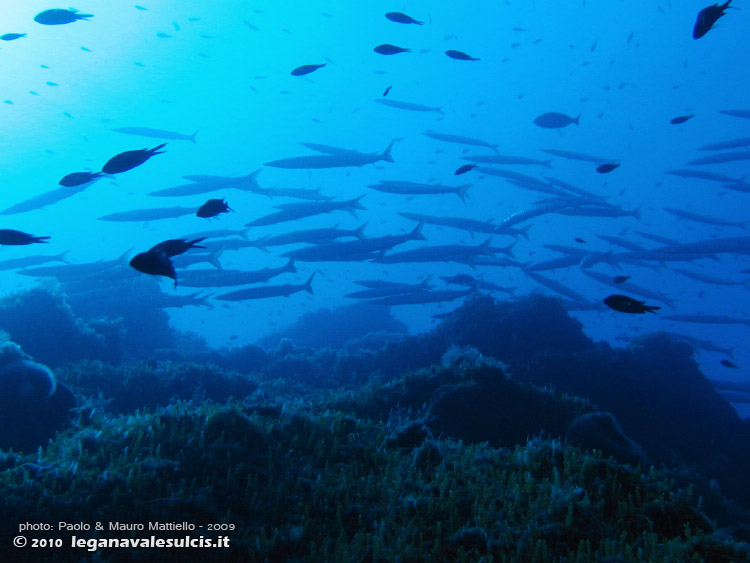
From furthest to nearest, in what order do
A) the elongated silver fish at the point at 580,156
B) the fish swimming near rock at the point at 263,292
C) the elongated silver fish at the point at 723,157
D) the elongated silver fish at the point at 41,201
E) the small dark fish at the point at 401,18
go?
the elongated silver fish at the point at 580,156, the elongated silver fish at the point at 723,157, the elongated silver fish at the point at 41,201, the fish swimming near rock at the point at 263,292, the small dark fish at the point at 401,18

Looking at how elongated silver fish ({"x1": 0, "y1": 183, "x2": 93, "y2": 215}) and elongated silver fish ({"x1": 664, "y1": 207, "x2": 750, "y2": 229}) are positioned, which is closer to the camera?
elongated silver fish ({"x1": 0, "y1": 183, "x2": 93, "y2": 215})

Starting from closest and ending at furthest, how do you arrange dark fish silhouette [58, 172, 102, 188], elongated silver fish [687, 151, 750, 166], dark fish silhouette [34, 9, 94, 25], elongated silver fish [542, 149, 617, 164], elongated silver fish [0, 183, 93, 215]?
dark fish silhouette [58, 172, 102, 188], dark fish silhouette [34, 9, 94, 25], elongated silver fish [0, 183, 93, 215], elongated silver fish [687, 151, 750, 166], elongated silver fish [542, 149, 617, 164]

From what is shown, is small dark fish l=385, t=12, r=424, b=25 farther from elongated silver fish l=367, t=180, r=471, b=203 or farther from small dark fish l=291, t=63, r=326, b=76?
elongated silver fish l=367, t=180, r=471, b=203

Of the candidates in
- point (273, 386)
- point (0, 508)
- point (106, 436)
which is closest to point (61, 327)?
point (273, 386)

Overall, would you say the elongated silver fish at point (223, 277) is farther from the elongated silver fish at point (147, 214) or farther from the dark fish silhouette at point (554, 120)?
the dark fish silhouette at point (554, 120)

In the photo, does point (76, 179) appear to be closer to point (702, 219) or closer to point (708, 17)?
point (708, 17)

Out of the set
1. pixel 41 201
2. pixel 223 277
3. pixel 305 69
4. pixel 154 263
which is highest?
pixel 305 69

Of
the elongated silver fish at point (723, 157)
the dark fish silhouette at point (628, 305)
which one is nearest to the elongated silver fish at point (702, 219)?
the elongated silver fish at point (723, 157)

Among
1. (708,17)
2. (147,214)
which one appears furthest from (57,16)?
(147,214)

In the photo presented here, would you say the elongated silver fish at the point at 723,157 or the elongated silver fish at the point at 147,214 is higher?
the elongated silver fish at the point at 723,157

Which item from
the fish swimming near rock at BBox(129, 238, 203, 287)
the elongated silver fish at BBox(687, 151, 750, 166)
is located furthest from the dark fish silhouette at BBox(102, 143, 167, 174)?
the elongated silver fish at BBox(687, 151, 750, 166)

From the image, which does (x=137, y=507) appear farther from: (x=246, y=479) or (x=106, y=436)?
(x=106, y=436)

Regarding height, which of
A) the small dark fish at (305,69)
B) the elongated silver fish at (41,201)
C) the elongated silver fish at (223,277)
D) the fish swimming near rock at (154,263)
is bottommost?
the elongated silver fish at (223,277)

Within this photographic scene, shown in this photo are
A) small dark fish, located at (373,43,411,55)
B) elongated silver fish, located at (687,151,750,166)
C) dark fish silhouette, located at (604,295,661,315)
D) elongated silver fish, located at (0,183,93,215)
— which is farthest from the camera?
elongated silver fish, located at (687,151,750,166)
